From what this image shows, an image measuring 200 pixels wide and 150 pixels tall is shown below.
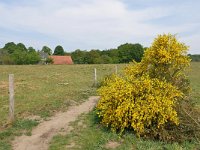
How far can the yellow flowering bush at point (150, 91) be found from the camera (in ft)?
27.1

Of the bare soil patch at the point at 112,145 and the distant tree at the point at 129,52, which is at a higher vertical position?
the distant tree at the point at 129,52

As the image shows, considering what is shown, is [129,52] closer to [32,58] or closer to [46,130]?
[32,58]

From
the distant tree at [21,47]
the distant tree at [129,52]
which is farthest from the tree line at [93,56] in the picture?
the distant tree at [21,47]

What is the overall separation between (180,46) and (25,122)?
4950 mm

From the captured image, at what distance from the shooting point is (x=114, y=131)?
855cm

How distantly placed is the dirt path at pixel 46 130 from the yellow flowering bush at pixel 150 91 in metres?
1.42

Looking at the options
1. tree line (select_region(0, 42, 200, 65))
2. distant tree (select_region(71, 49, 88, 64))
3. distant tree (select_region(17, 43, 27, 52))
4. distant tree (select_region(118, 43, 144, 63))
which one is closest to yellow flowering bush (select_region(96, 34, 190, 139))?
tree line (select_region(0, 42, 200, 65))

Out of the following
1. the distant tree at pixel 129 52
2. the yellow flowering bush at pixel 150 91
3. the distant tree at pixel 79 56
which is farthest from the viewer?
the distant tree at pixel 79 56

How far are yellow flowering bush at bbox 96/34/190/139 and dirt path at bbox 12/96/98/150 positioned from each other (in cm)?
142

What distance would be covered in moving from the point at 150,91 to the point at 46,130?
3.01 meters

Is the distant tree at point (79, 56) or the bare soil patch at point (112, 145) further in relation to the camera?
the distant tree at point (79, 56)

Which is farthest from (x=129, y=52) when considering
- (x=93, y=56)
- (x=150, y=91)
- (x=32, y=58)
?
(x=150, y=91)

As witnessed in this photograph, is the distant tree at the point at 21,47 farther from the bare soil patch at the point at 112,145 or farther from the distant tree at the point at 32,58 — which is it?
the bare soil patch at the point at 112,145

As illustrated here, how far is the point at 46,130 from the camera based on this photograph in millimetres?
9141
